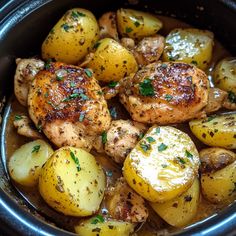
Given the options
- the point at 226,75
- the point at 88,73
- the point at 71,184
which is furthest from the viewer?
the point at 226,75

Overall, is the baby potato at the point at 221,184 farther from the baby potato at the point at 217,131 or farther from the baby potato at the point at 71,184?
the baby potato at the point at 71,184

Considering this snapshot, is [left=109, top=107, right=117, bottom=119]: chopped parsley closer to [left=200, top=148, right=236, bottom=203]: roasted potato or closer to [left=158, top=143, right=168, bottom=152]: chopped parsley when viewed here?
[left=158, top=143, right=168, bottom=152]: chopped parsley

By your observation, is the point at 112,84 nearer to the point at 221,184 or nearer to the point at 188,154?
the point at 188,154

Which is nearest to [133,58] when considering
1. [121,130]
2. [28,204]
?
[121,130]

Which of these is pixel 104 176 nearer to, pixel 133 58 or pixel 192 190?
pixel 192 190

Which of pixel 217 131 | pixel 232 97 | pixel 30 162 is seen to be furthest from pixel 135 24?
pixel 30 162

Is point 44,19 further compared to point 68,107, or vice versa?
point 44,19

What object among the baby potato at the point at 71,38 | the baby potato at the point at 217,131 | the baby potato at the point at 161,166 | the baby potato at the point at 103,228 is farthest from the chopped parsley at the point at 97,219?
the baby potato at the point at 71,38
